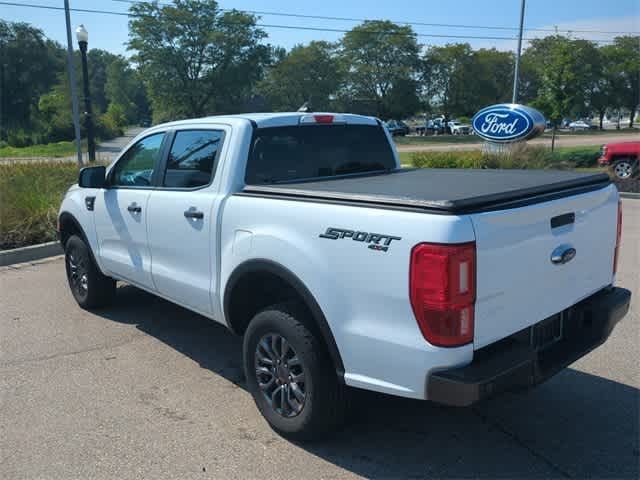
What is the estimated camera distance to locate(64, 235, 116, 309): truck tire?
5.75m

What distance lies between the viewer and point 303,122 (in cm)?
431

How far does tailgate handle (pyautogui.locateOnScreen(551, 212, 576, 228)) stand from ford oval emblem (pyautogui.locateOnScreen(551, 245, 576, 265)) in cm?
12

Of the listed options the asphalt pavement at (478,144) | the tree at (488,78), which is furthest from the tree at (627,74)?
the asphalt pavement at (478,144)

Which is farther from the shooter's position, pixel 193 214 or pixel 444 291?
pixel 193 214

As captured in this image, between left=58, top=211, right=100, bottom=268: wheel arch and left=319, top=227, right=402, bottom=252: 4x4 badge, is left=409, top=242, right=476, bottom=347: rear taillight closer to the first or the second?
left=319, top=227, right=402, bottom=252: 4x4 badge

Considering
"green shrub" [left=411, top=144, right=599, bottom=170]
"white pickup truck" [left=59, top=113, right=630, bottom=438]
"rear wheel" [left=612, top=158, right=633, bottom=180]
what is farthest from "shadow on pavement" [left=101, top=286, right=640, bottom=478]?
"rear wheel" [left=612, top=158, right=633, bottom=180]

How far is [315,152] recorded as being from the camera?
4352 millimetres

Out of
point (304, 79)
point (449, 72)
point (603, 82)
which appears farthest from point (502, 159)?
point (603, 82)

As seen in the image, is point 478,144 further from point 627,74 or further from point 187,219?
point 627,74

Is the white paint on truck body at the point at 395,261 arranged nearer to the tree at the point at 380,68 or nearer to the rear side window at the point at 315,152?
the rear side window at the point at 315,152


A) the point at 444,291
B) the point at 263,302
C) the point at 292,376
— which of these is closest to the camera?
the point at 444,291

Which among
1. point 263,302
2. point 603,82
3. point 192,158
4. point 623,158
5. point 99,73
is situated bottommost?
point 623,158

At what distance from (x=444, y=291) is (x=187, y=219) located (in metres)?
2.14

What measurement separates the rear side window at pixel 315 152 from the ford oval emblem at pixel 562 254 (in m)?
1.86
